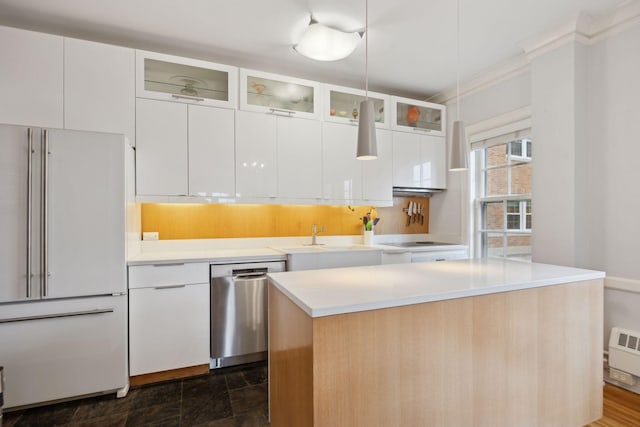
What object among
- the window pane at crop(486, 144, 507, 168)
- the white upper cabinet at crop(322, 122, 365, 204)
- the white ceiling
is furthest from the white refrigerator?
the window pane at crop(486, 144, 507, 168)

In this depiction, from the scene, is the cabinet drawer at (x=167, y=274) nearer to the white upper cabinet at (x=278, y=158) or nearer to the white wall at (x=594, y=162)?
the white upper cabinet at (x=278, y=158)

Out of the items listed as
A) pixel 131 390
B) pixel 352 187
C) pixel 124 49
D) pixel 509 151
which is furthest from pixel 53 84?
pixel 509 151

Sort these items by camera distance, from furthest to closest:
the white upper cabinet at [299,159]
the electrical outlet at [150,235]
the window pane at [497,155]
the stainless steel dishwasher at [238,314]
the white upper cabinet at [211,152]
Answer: the window pane at [497,155], the white upper cabinet at [299,159], the electrical outlet at [150,235], the white upper cabinet at [211,152], the stainless steel dishwasher at [238,314]

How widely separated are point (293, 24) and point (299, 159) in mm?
1165

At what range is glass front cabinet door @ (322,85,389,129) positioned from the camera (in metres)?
3.37

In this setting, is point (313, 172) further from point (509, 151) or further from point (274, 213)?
point (509, 151)

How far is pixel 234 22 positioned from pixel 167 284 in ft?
6.76

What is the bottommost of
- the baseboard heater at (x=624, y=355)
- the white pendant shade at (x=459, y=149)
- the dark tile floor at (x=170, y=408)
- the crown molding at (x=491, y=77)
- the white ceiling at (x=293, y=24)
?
the dark tile floor at (x=170, y=408)

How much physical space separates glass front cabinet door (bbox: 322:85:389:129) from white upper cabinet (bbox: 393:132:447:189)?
29 centimetres

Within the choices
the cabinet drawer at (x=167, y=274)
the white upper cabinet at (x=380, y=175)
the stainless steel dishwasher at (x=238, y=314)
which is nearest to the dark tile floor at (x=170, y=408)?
the stainless steel dishwasher at (x=238, y=314)

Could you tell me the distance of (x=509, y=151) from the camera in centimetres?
335

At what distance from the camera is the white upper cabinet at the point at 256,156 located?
3020mm

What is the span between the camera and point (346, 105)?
3.52m

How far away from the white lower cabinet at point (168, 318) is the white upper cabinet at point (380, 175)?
6.11 ft
